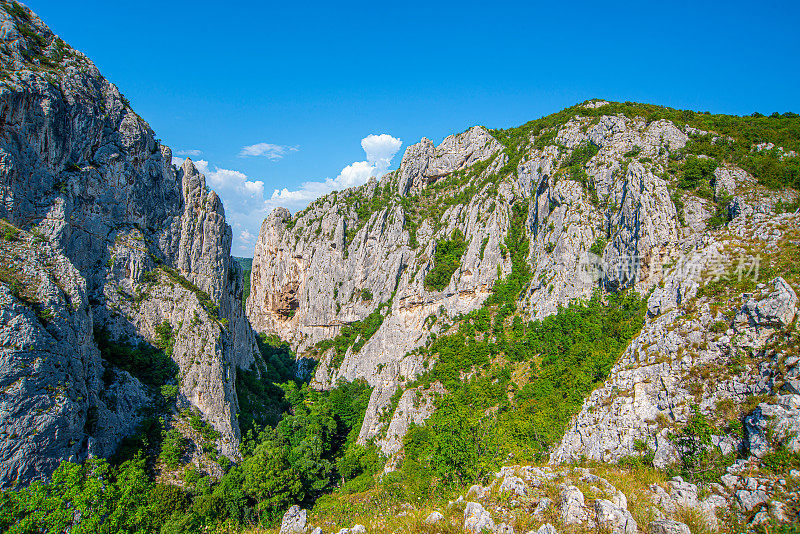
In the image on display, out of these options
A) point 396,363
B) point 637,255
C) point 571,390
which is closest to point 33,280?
point 396,363

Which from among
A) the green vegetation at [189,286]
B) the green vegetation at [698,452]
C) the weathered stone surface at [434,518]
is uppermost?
the green vegetation at [189,286]

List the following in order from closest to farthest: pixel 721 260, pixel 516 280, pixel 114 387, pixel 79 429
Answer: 1. pixel 721 260
2. pixel 79 429
3. pixel 114 387
4. pixel 516 280

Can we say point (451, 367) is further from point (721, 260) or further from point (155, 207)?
point (155, 207)

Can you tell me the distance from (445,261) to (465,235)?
19.3 ft

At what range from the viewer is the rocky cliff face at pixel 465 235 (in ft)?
116

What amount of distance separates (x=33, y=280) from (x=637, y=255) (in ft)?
171

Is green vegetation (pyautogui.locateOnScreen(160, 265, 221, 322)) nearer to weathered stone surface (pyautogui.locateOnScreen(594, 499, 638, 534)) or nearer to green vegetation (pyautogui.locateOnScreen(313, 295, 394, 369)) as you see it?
green vegetation (pyautogui.locateOnScreen(313, 295, 394, 369))

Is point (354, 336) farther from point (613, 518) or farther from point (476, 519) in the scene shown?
point (613, 518)

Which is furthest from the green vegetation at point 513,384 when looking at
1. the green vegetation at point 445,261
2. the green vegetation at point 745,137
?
the green vegetation at point 745,137

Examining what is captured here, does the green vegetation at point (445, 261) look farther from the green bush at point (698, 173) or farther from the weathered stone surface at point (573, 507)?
the weathered stone surface at point (573, 507)

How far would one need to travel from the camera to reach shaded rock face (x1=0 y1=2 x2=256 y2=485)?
94.6 ft

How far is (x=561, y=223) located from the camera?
1656 inches

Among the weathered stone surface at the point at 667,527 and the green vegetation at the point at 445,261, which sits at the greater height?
the green vegetation at the point at 445,261

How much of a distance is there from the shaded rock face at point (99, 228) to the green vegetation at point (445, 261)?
104 ft
